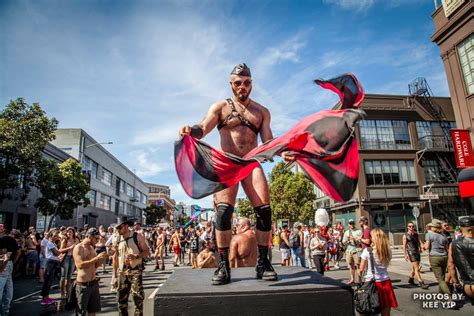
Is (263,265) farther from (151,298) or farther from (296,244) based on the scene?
(296,244)

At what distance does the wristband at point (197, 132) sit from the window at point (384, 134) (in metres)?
28.2

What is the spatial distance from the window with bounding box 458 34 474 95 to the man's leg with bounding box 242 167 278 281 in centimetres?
2004

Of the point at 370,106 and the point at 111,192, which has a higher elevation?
the point at 370,106

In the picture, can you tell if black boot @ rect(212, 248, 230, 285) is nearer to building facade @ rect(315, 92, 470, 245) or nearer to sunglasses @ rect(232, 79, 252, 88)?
sunglasses @ rect(232, 79, 252, 88)

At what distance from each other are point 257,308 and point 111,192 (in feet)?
148

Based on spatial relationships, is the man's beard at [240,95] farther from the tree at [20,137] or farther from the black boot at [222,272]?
the tree at [20,137]

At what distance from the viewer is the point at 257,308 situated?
102 inches

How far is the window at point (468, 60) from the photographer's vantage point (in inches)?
693

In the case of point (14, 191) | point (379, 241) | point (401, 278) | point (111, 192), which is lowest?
point (401, 278)

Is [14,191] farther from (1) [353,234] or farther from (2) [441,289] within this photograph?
(2) [441,289]

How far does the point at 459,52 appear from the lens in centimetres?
1858

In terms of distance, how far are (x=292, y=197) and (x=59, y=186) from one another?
21.5 m

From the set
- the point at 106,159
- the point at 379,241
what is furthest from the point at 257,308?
the point at 106,159

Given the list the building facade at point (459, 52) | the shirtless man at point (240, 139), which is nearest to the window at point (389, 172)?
the building facade at point (459, 52)
